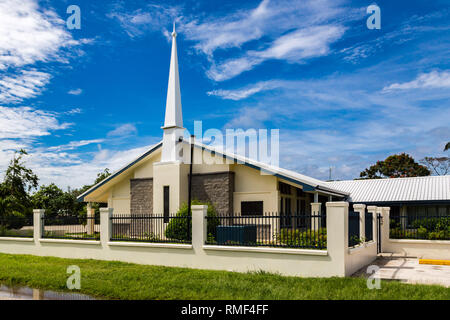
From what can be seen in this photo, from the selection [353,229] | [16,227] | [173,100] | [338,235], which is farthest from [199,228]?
[16,227]

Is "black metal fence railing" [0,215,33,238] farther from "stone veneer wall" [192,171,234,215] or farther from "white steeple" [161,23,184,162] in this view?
"stone veneer wall" [192,171,234,215]

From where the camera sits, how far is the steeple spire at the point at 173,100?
20.6 m

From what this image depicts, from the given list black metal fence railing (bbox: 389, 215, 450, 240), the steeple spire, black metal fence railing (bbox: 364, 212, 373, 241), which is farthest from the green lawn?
the steeple spire

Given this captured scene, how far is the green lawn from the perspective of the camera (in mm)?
8625

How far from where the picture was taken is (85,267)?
1289 centimetres

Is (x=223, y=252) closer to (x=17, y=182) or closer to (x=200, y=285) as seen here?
(x=200, y=285)

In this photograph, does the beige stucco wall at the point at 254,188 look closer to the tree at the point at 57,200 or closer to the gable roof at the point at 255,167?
the gable roof at the point at 255,167

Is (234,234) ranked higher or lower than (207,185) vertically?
lower

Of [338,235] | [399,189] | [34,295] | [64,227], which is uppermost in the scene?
[399,189]

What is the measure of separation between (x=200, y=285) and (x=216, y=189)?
10.2 m

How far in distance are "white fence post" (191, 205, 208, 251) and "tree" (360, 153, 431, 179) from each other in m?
42.6

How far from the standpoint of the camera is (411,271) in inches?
470

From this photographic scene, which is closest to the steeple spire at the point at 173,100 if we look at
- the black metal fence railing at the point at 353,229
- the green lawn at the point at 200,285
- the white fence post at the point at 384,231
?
the green lawn at the point at 200,285

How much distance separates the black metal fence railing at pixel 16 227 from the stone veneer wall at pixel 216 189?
730 cm
